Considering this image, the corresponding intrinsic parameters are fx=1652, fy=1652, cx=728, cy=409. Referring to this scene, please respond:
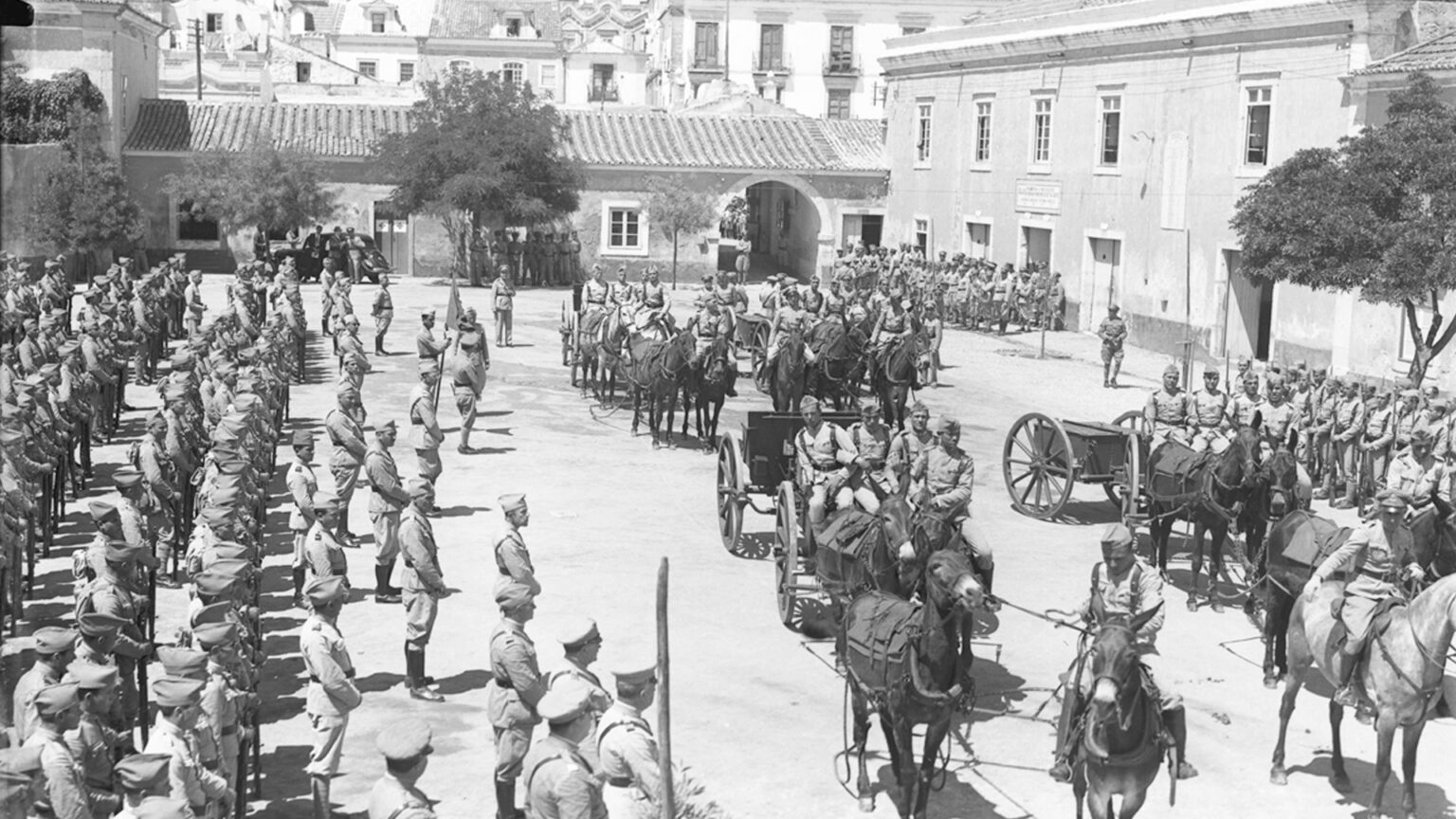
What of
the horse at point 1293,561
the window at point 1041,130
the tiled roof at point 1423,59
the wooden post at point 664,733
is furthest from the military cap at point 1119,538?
the window at point 1041,130

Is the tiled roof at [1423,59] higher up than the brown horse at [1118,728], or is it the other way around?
the tiled roof at [1423,59]

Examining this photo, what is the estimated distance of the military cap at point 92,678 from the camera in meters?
7.51

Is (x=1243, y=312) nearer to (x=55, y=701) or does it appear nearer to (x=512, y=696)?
(x=512, y=696)

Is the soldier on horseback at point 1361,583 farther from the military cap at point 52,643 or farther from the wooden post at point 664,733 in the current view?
the military cap at point 52,643

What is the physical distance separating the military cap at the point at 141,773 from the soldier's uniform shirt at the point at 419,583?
4796 mm

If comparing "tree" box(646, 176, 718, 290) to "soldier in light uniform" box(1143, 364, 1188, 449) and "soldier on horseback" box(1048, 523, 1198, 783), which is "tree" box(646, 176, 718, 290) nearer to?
"soldier in light uniform" box(1143, 364, 1188, 449)

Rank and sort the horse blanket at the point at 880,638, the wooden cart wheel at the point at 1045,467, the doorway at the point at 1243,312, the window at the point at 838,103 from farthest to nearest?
the window at the point at 838,103 → the doorway at the point at 1243,312 → the wooden cart wheel at the point at 1045,467 → the horse blanket at the point at 880,638

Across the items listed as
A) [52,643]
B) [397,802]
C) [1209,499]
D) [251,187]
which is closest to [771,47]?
[251,187]

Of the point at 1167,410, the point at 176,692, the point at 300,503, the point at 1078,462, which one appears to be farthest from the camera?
the point at 1078,462

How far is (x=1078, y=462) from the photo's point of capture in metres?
17.0

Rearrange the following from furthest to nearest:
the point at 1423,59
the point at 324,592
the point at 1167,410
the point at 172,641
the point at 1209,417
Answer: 1. the point at 1423,59
2. the point at 1167,410
3. the point at 1209,417
4. the point at 172,641
5. the point at 324,592

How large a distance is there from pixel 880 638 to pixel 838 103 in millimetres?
56855

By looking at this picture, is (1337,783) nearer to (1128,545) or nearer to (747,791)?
(1128,545)

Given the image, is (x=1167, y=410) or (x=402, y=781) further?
(x=1167, y=410)
